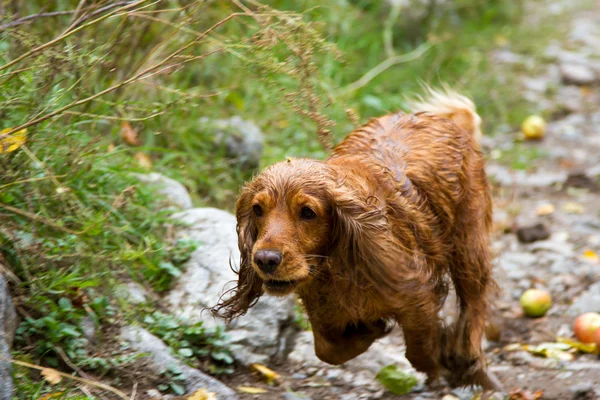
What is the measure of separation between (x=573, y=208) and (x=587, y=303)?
1786 millimetres

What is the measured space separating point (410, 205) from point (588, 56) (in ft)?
23.4

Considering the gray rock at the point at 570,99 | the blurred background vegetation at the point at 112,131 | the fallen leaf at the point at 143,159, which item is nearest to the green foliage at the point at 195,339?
the blurred background vegetation at the point at 112,131

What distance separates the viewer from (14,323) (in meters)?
4.04

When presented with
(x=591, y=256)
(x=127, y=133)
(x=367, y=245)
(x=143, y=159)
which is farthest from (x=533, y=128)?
(x=367, y=245)

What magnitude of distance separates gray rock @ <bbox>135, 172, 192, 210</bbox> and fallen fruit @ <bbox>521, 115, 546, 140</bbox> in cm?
410

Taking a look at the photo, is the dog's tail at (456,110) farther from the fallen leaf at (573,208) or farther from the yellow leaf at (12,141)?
the yellow leaf at (12,141)

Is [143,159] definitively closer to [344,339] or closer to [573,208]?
[344,339]

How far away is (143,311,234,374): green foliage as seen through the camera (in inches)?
182

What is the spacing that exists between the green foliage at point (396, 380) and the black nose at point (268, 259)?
1300 mm

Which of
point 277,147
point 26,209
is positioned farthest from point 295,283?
point 277,147

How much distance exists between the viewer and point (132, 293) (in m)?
4.82

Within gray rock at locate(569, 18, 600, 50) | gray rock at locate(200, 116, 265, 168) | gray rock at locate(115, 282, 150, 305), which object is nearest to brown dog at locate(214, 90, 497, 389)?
gray rock at locate(115, 282, 150, 305)

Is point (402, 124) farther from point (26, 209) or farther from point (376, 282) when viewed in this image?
point (26, 209)

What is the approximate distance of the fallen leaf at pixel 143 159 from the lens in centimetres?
591
